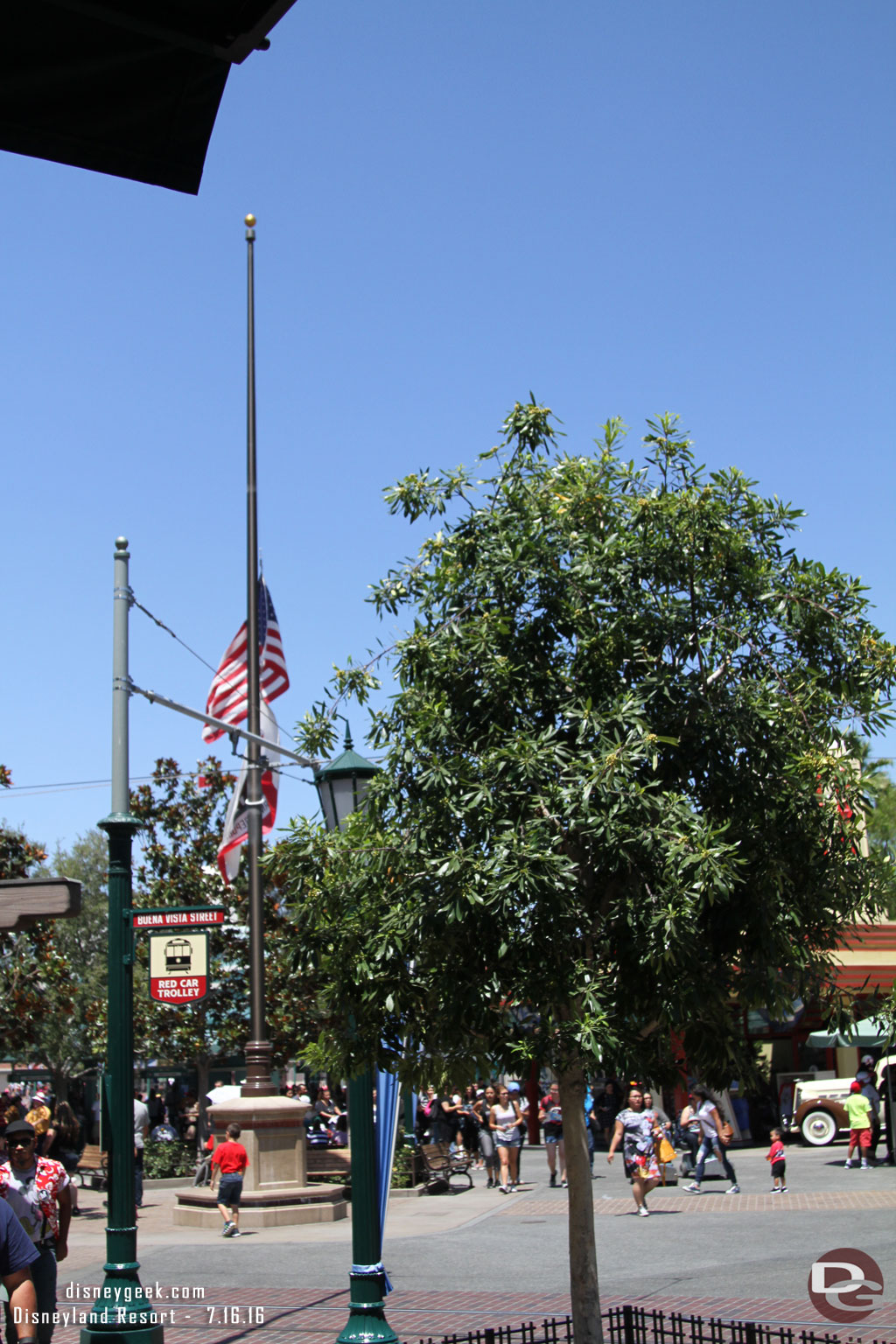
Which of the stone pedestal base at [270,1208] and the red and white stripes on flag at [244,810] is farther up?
the red and white stripes on flag at [244,810]

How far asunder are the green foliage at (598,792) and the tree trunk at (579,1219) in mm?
590

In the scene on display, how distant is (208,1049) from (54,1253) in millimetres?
20484

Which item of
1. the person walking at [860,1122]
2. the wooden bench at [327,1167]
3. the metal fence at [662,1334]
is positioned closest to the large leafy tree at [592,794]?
the metal fence at [662,1334]

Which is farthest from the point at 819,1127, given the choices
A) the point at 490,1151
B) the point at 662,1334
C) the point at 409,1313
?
the point at 662,1334

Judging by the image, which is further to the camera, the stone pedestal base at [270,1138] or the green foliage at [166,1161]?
the green foliage at [166,1161]

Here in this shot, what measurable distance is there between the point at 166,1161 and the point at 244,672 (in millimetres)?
11284

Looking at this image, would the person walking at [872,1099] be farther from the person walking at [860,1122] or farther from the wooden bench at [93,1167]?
the wooden bench at [93,1167]

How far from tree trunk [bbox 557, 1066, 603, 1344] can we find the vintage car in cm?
2266

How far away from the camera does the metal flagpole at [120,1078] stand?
9.73 m

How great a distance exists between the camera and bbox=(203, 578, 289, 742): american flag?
68.3 ft

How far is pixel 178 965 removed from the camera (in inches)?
459

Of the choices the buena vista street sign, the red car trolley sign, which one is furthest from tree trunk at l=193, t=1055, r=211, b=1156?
the buena vista street sign

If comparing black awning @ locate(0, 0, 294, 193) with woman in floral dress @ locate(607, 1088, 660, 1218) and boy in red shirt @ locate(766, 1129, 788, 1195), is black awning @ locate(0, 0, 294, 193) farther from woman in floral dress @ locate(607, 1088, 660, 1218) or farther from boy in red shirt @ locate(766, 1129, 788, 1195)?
boy in red shirt @ locate(766, 1129, 788, 1195)

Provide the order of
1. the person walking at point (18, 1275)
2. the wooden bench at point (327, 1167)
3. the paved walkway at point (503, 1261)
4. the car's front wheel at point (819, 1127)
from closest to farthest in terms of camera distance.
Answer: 1. the person walking at point (18, 1275)
2. the paved walkway at point (503, 1261)
3. the wooden bench at point (327, 1167)
4. the car's front wheel at point (819, 1127)
